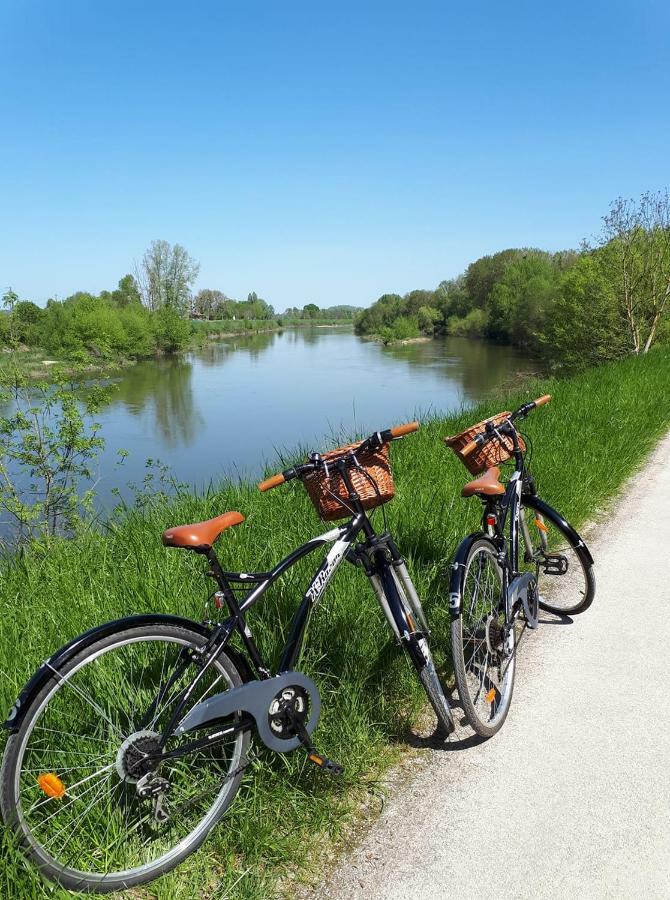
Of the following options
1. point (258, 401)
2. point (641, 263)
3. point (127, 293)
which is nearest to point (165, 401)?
point (258, 401)

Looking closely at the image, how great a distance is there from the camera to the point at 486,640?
2701mm

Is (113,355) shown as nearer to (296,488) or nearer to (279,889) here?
(296,488)

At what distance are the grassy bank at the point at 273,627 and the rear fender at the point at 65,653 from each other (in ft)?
1.17

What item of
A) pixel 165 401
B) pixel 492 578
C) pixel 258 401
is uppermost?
pixel 492 578

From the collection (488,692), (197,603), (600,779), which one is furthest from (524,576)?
(197,603)

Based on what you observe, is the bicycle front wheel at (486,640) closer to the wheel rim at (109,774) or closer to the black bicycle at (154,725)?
the black bicycle at (154,725)

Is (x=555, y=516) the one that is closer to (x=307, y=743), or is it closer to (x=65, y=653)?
(x=307, y=743)

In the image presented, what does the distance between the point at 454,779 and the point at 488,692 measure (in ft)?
1.35

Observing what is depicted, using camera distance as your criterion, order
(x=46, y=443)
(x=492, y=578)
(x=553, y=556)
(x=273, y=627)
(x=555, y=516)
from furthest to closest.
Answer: (x=46, y=443) < (x=553, y=556) < (x=555, y=516) < (x=492, y=578) < (x=273, y=627)

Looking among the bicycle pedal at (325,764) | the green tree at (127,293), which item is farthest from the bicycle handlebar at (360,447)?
the green tree at (127,293)

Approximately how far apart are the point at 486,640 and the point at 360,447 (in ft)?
3.80

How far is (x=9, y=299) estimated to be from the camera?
29.0ft

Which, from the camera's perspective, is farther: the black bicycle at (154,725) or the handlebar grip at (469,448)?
the handlebar grip at (469,448)

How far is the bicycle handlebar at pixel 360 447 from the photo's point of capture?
1982 mm
